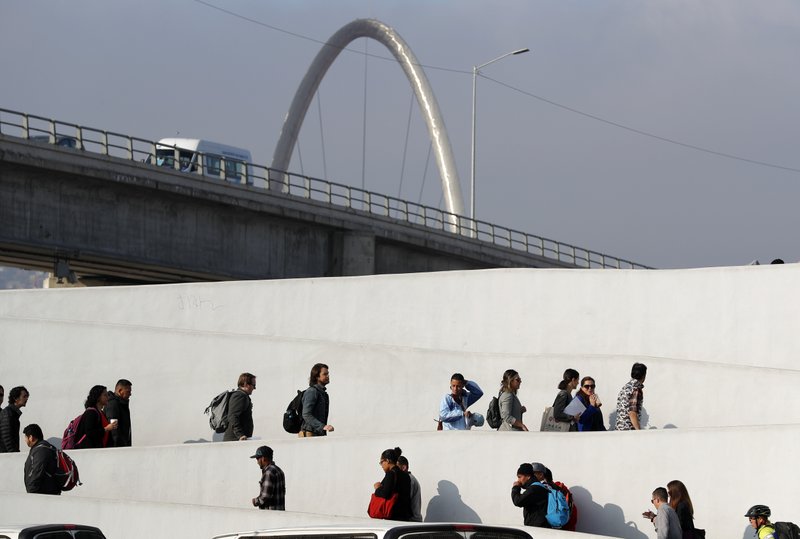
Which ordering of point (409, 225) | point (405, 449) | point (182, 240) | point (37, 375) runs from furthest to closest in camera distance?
point (409, 225), point (182, 240), point (37, 375), point (405, 449)

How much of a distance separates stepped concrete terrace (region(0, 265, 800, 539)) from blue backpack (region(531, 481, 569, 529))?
462 millimetres

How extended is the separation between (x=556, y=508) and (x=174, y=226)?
79.5 ft

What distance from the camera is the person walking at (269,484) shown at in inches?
555

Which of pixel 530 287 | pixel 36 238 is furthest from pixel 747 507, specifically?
pixel 36 238

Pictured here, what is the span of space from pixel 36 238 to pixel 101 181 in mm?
2243

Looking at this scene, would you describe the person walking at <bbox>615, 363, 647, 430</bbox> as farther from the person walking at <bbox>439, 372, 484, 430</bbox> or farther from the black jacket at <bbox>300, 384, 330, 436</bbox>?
the black jacket at <bbox>300, 384, 330, 436</bbox>

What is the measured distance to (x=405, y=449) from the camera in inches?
615

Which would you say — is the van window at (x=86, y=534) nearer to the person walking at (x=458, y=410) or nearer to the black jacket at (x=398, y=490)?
the black jacket at (x=398, y=490)

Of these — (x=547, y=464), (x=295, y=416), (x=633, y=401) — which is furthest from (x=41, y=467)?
(x=633, y=401)

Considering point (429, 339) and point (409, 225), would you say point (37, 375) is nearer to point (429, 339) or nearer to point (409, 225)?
point (429, 339)

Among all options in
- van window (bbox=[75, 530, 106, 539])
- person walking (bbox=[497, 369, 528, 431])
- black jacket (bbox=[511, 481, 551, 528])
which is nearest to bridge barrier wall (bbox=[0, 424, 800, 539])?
person walking (bbox=[497, 369, 528, 431])

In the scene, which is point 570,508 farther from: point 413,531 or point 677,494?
point 413,531

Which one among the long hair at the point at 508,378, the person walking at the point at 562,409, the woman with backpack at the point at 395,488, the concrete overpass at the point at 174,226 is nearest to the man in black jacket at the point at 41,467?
the woman with backpack at the point at 395,488

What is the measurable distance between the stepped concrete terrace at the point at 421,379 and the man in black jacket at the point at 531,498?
0.43 metres
